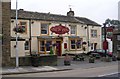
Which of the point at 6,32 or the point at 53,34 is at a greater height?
the point at 53,34

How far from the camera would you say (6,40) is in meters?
26.0

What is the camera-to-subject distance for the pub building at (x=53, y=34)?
38.7 metres

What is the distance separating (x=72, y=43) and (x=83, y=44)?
7.55ft

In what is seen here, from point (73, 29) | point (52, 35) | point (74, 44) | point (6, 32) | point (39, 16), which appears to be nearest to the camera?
point (6, 32)

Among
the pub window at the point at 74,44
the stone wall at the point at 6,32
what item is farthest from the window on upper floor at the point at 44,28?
the stone wall at the point at 6,32

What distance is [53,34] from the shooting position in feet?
138

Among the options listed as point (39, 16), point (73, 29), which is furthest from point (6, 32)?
point (73, 29)

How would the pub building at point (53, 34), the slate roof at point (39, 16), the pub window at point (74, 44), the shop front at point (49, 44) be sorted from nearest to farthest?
the pub building at point (53, 34) → the slate roof at point (39, 16) → the shop front at point (49, 44) → the pub window at point (74, 44)

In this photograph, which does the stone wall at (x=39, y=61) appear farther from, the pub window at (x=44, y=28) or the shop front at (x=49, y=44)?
the pub window at (x=44, y=28)

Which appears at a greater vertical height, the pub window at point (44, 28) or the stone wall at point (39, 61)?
the pub window at point (44, 28)

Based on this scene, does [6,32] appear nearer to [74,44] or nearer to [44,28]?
[44,28]

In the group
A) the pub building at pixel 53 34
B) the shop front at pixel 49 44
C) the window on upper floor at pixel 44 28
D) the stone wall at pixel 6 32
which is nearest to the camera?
the stone wall at pixel 6 32

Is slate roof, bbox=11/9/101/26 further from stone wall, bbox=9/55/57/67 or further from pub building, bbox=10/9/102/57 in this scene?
stone wall, bbox=9/55/57/67


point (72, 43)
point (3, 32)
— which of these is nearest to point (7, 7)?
point (3, 32)
